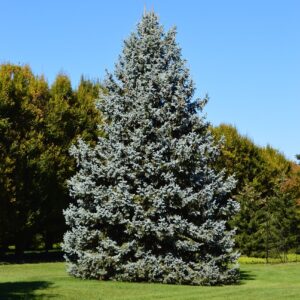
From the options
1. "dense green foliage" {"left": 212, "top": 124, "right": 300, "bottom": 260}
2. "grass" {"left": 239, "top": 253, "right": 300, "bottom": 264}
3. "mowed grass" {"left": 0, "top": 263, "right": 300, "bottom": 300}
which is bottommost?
"mowed grass" {"left": 0, "top": 263, "right": 300, "bottom": 300}

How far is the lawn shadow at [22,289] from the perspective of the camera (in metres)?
15.1

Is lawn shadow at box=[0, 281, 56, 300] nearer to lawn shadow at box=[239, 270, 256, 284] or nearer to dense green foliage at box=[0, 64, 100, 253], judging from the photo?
lawn shadow at box=[239, 270, 256, 284]

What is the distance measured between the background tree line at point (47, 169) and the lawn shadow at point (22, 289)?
522 inches

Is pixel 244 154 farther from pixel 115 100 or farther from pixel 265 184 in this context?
pixel 115 100

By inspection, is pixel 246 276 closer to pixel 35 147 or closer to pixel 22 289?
pixel 22 289

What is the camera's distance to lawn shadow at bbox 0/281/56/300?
15116mm

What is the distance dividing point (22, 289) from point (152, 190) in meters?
6.18

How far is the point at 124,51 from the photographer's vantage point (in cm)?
2270

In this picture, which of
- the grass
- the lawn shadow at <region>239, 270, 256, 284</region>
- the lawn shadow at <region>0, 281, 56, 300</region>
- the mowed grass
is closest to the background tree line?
the grass

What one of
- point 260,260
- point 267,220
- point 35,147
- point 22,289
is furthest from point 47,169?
point 22,289

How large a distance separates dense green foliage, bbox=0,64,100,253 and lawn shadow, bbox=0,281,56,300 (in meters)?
13.3

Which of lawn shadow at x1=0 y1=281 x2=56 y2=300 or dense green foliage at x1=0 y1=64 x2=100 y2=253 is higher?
dense green foliage at x1=0 y1=64 x2=100 y2=253

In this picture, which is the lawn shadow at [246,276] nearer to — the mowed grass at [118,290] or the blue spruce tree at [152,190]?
the mowed grass at [118,290]

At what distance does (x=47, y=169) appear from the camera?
33.3m
